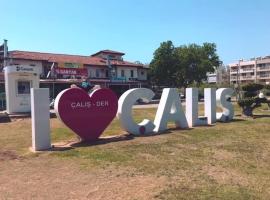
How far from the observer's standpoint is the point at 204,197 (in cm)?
595

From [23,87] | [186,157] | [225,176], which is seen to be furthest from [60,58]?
[225,176]

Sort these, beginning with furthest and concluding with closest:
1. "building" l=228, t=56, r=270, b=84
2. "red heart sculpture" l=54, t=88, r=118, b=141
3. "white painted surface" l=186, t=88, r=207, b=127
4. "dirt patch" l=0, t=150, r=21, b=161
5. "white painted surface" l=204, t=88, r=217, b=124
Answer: "building" l=228, t=56, r=270, b=84
"white painted surface" l=204, t=88, r=217, b=124
"white painted surface" l=186, t=88, r=207, b=127
"red heart sculpture" l=54, t=88, r=118, b=141
"dirt patch" l=0, t=150, r=21, b=161

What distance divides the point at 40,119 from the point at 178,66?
49039 millimetres

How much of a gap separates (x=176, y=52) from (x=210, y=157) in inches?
2025

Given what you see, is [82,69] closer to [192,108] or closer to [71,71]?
[71,71]

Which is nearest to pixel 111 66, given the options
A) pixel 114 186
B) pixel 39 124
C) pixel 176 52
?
pixel 176 52

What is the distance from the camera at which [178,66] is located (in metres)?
58.2

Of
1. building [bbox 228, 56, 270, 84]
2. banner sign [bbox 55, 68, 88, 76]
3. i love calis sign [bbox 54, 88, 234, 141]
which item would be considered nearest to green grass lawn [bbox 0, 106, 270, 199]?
i love calis sign [bbox 54, 88, 234, 141]

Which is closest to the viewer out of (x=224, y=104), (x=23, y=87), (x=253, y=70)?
(x=224, y=104)

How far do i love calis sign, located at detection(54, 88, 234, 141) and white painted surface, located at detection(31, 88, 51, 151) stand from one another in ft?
1.80

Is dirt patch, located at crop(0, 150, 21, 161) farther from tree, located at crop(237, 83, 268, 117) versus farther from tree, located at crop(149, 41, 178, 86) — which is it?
tree, located at crop(149, 41, 178, 86)

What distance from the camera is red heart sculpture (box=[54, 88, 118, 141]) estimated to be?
1118 centimetres

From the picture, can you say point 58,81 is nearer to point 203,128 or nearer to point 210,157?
point 203,128

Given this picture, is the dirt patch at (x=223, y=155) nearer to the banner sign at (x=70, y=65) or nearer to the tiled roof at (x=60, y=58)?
the banner sign at (x=70, y=65)
